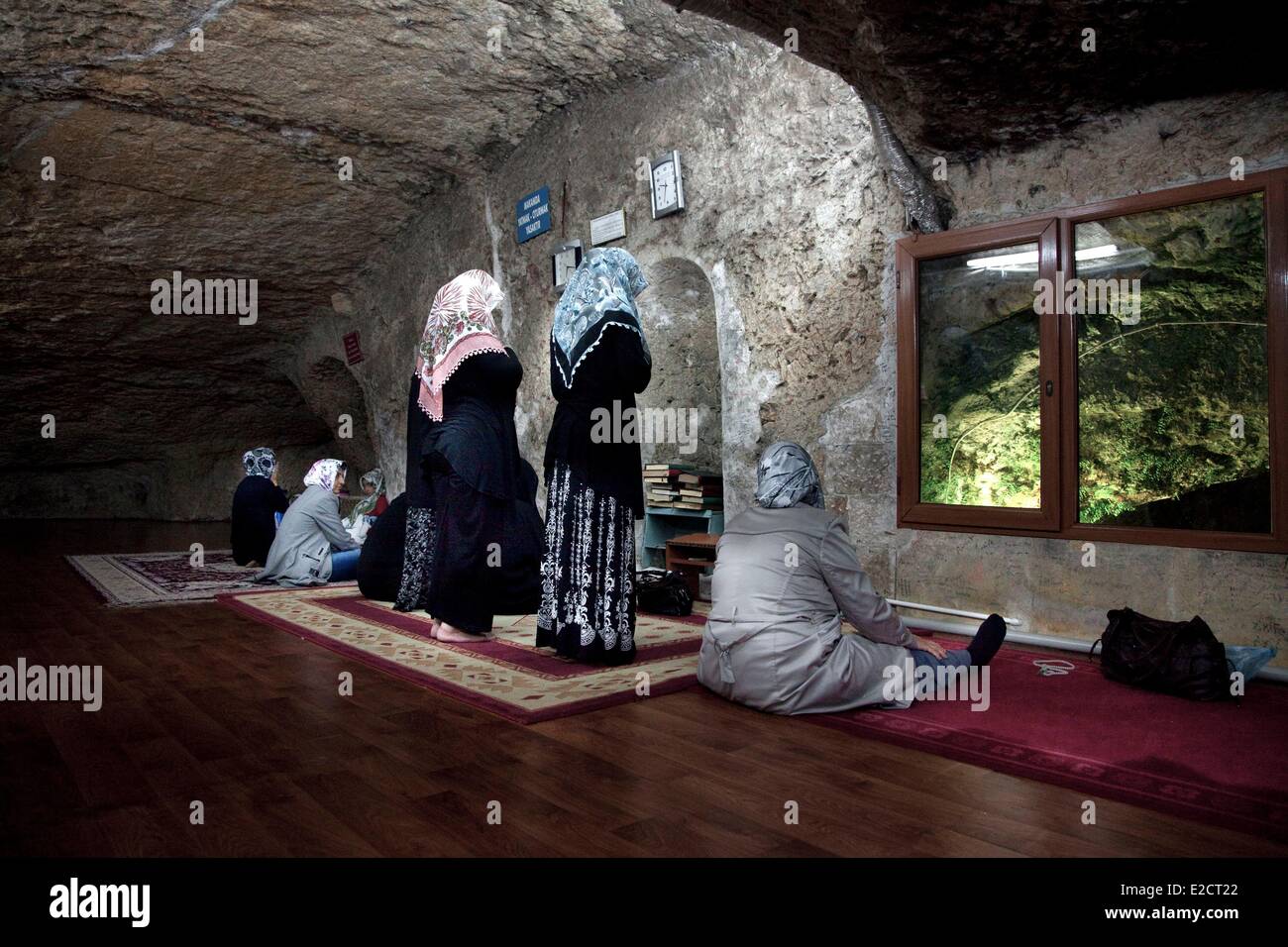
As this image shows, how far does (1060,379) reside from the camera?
3.93 meters

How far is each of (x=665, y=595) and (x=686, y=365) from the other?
2.33 m

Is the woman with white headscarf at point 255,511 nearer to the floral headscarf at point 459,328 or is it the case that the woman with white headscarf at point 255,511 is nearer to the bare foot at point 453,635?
the floral headscarf at point 459,328

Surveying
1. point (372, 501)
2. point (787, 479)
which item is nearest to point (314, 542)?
point (372, 501)

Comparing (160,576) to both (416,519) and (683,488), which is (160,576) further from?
(683,488)

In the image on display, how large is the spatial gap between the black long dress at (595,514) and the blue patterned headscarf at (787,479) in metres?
0.79

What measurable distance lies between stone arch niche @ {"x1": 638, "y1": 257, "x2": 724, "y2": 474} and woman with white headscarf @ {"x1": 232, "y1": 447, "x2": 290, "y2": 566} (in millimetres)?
3370

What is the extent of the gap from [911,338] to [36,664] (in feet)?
13.7

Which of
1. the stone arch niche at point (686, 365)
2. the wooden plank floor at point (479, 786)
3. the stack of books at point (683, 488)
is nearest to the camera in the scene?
the wooden plank floor at point (479, 786)

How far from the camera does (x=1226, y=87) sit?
3.47m

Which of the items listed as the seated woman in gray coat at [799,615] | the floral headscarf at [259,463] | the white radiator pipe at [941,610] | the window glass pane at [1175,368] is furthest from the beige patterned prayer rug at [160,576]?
the window glass pane at [1175,368]

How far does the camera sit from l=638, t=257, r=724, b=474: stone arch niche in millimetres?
6457

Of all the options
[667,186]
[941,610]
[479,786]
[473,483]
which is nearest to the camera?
[479,786]

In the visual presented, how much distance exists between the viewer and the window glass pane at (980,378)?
13.5 feet
